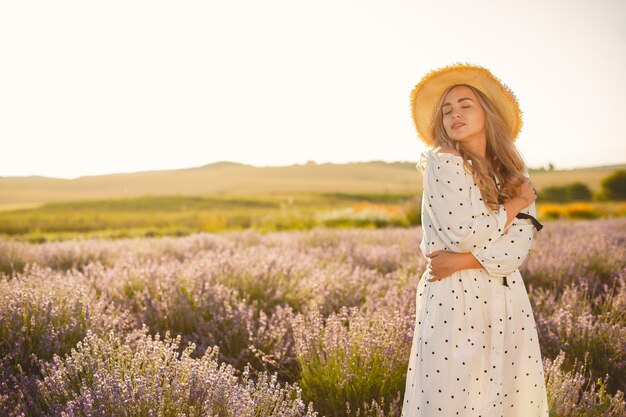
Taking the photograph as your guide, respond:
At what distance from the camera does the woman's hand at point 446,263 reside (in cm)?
215

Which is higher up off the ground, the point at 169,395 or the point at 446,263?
the point at 446,263

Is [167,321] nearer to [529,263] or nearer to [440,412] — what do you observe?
[440,412]

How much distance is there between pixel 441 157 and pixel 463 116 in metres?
0.33

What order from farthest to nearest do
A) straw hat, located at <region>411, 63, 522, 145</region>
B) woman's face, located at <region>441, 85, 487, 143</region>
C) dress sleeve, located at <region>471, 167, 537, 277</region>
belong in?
straw hat, located at <region>411, 63, 522, 145</region>, woman's face, located at <region>441, 85, 487, 143</region>, dress sleeve, located at <region>471, 167, 537, 277</region>

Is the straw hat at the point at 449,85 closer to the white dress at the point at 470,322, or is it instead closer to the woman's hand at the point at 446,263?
the white dress at the point at 470,322

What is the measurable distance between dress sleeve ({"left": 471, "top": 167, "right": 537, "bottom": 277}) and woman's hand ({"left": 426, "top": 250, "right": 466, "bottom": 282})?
0.19ft

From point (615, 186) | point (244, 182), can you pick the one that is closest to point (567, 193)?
point (615, 186)

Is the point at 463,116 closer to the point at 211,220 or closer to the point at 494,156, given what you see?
the point at 494,156

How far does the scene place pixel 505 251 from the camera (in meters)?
2.19

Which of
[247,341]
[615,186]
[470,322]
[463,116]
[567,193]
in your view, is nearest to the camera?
[470,322]

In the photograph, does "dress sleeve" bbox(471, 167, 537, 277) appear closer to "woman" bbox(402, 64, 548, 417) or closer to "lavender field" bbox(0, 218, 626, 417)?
"woman" bbox(402, 64, 548, 417)

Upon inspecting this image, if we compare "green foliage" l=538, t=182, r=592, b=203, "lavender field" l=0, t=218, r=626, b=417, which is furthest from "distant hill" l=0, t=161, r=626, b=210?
"lavender field" l=0, t=218, r=626, b=417

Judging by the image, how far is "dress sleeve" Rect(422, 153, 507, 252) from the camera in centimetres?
212

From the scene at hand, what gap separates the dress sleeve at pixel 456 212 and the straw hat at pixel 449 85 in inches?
21.1
